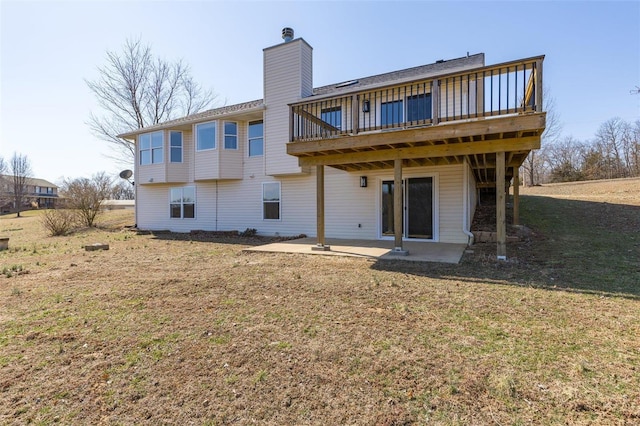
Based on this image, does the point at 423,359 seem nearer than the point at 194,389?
No

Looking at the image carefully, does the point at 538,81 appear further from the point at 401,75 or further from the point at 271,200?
the point at 271,200

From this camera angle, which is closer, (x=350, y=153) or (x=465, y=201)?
(x=350, y=153)

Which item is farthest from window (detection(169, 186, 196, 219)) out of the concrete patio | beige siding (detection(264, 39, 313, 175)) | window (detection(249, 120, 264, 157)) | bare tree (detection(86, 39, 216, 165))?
bare tree (detection(86, 39, 216, 165))

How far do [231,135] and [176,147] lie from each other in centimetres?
321

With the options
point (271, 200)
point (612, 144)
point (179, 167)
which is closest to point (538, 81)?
point (271, 200)

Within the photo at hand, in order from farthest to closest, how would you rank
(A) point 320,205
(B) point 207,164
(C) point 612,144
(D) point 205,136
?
(C) point 612,144, (D) point 205,136, (B) point 207,164, (A) point 320,205

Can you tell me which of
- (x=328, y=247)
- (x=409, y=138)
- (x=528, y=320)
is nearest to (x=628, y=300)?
(x=528, y=320)

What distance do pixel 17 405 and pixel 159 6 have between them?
10097mm

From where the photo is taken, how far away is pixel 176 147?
13992 millimetres

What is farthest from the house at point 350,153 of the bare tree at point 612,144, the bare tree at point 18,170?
the bare tree at point 18,170

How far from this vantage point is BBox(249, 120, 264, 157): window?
12289 millimetres

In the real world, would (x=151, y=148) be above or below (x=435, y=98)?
above

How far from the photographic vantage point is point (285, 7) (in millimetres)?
9492

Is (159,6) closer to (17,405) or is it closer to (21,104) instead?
(21,104)
